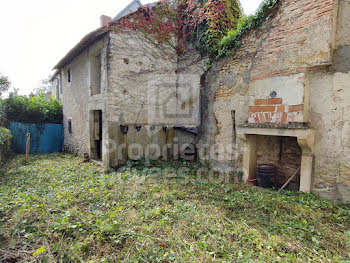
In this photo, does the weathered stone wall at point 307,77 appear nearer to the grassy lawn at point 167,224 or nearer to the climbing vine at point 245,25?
the climbing vine at point 245,25

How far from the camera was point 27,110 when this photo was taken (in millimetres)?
11305

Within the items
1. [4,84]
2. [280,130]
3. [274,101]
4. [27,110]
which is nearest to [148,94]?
[274,101]

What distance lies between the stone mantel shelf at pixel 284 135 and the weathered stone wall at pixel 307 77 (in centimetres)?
15

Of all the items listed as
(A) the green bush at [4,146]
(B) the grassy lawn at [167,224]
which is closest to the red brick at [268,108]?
(B) the grassy lawn at [167,224]

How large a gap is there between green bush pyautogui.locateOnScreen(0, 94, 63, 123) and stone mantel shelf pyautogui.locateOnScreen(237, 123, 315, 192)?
1087cm

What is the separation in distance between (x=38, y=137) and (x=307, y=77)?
482 inches

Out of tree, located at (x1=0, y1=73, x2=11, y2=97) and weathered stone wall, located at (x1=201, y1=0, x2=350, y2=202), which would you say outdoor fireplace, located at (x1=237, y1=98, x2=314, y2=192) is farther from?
tree, located at (x1=0, y1=73, x2=11, y2=97)

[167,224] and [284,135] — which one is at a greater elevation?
[284,135]

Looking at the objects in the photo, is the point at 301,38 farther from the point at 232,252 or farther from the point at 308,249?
the point at 232,252

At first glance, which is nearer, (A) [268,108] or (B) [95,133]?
(A) [268,108]

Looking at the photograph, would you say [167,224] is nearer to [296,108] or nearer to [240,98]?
[296,108]

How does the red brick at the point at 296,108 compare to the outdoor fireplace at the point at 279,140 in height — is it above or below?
above

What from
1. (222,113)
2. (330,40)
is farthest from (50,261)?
(330,40)

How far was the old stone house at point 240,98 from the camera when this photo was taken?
4.12 meters
